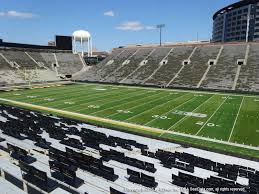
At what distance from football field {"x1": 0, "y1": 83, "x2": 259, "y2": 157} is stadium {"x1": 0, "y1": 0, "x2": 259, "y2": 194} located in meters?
0.12

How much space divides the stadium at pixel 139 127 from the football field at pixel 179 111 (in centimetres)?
12

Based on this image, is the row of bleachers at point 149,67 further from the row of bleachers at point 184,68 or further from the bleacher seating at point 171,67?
the bleacher seating at point 171,67

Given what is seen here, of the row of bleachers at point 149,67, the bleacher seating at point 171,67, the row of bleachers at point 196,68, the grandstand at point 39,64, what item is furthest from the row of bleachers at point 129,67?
the grandstand at point 39,64

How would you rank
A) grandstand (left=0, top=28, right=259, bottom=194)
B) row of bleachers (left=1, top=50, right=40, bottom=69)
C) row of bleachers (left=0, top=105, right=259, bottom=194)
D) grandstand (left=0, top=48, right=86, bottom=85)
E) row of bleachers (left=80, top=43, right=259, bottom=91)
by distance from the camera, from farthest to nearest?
row of bleachers (left=1, top=50, right=40, bottom=69)
grandstand (left=0, top=48, right=86, bottom=85)
row of bleachers (left=80, top=43, right=259, bottom=91)
grandstand (left=0, top=28, right=259, bottom=194)
row of bleachers (left=0, top=105, right=259, bottom=194)

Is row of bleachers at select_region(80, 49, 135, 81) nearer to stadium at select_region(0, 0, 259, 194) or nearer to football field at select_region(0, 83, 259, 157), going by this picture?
stadium at select_region(0, 0, 259, 194)

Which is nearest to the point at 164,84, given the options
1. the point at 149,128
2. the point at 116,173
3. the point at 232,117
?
the point at 232,117

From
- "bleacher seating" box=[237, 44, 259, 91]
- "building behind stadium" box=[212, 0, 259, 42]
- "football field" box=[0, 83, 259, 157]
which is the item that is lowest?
"football field" box=[0, 83, 259, 157]

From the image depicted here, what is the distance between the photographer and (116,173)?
1320cm

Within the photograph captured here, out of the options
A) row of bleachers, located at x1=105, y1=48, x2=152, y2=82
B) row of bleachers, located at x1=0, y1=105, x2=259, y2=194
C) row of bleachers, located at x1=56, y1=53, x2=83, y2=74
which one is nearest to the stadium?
row of bleachers, located at x1=0, y1=105, x2=259, y2=194

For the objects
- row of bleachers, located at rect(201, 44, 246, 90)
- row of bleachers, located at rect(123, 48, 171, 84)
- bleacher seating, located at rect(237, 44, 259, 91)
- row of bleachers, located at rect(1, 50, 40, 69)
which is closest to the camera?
bleacher seating, located at rect(237, 44, 259, 91)

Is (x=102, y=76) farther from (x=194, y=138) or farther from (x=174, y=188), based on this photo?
(x=174, y=188)

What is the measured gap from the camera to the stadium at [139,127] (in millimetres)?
11977

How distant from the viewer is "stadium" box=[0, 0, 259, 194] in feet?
39.3

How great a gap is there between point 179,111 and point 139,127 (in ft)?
28.3
